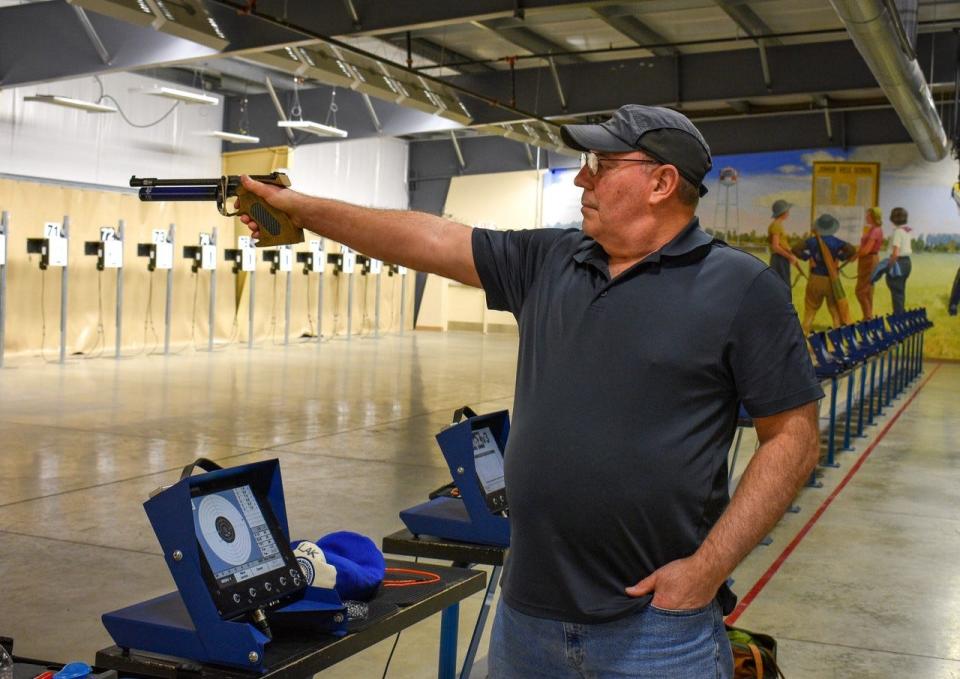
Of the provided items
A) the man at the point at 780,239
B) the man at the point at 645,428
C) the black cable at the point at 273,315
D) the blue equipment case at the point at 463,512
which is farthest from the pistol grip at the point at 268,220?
the man at the point at 780,239

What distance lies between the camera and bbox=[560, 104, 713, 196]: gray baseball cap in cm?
185

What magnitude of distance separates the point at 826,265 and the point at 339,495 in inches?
635

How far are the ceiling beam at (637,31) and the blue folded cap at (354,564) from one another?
1149 centimetres

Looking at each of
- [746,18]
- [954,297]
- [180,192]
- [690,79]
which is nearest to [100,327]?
[690,79]

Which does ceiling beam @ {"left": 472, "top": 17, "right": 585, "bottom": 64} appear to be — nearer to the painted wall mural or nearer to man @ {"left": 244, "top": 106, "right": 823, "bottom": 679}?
the painted wall mural

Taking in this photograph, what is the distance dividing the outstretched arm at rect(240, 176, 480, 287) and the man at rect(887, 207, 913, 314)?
64.7ft

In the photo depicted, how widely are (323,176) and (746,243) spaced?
27.8 feet

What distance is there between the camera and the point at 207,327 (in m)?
17.9

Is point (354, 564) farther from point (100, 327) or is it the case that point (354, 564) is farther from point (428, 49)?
point (100, 327)

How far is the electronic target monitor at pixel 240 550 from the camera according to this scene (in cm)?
205

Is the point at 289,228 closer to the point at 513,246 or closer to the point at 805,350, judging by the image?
the point at 513,246

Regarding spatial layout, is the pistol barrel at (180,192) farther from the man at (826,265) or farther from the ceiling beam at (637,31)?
the man at (826,265)

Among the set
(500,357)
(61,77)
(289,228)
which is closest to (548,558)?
(289,228)

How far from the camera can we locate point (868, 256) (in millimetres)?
Result: 20328
